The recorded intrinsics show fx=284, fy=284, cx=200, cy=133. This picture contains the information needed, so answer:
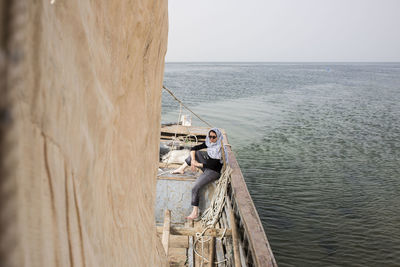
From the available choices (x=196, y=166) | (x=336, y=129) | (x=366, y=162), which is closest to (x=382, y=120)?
(x=336, y=129)

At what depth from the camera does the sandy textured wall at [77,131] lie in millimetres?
280

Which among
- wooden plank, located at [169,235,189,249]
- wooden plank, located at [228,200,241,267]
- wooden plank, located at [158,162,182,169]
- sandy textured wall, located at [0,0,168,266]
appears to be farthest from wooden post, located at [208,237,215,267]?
sandy textured wall, located at [0,0,168,266]

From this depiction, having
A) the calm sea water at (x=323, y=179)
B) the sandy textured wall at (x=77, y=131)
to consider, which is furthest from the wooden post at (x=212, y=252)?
the calm sea water at (x=323, y=179)

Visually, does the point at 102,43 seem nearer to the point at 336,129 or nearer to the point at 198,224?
the point at 198,224

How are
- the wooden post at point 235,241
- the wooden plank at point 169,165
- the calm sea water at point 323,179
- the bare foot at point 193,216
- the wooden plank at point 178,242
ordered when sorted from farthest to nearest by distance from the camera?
the calm sea water at point 323,179, the wooden plank at point 169,165, the bare foot at point 193,216, the wooden plank at point 178,242, the wooden post at point 235,241

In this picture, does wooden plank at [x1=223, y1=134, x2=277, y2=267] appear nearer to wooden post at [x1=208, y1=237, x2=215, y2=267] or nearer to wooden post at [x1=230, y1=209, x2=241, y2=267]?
wooden post at [x1=230, y1=209, x2=241, y2=267]

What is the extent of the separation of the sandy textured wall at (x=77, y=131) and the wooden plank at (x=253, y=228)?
95.0 inches

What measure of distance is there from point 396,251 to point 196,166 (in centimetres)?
585

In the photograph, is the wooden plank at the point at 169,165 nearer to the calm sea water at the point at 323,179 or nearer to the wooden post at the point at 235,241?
the wooden post at the point at 235,241

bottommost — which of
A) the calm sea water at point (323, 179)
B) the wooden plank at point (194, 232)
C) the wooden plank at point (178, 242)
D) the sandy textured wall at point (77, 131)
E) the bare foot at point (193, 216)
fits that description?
the calm sea water at point (323, 179)

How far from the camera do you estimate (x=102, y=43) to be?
24.3 inches

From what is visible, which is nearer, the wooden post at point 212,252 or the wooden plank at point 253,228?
the wooden plank at point 253,228

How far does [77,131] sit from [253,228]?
3.56 m

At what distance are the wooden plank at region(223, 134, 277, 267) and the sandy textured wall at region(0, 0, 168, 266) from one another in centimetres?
241
